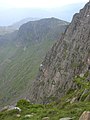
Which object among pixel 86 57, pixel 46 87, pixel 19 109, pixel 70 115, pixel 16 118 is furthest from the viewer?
pixel 46 87

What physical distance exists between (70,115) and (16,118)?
713cm

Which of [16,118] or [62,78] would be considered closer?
[16,118]

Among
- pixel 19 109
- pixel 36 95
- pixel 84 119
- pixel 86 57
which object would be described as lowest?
pixel 36 95

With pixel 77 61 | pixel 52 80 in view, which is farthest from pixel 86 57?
pixel 52 80

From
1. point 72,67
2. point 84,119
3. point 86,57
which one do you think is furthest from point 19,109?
point 72,67

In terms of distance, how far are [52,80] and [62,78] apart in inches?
376

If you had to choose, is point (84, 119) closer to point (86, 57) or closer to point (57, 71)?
point (86, 57)

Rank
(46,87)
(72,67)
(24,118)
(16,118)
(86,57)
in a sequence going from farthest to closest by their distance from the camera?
1. (46,87)
2. (72,67)
3. (86,57)
4. (16,118)
5. (24,118)

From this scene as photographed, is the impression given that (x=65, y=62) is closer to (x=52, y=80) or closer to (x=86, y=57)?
(x=52, y=80)

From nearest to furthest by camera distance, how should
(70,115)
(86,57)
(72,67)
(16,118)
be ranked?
(70,115), (16,118), (86,57), (72,67)

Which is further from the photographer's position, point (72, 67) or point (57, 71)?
point (57, 71)

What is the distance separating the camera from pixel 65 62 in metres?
198

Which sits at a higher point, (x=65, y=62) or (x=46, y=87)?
(x=65, y=62)

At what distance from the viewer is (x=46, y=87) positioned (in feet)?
615
